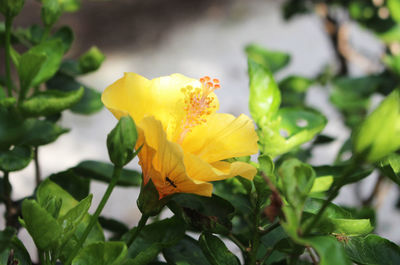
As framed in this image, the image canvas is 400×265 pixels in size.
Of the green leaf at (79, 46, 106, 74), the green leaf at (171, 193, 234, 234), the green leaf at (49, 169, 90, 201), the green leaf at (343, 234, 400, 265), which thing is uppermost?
the green leaf at (79, 46, 106, 74)

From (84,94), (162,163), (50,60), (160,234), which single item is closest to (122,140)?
(162,163)

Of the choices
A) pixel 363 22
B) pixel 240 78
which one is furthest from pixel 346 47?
pixel 240 78

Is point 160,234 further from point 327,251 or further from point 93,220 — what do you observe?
point 327,251

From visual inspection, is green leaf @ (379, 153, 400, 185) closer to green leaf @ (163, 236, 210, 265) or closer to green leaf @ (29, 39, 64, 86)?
green leaf @ (163, 236, 210, 265)

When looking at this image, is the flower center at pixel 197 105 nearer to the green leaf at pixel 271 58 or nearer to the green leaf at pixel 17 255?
the green leaf at pixel 17 255

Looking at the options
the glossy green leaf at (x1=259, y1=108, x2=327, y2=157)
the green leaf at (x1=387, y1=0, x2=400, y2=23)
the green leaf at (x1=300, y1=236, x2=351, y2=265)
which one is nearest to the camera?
the green leaf at (x1=300, y1=236, x2=351, y2=265)

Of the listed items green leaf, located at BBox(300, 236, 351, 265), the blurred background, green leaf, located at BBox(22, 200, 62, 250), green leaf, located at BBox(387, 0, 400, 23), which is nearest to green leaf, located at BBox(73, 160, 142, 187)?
green leaf, located at BBox(22, 200, 62, 250)
